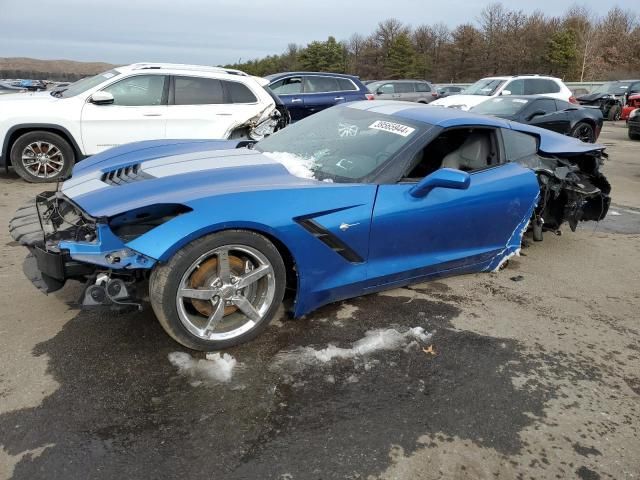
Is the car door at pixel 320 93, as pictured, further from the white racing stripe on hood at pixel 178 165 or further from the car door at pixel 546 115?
the white racing stripe on hood at pixel 178 165

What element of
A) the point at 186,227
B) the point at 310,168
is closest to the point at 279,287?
the point at 186,227

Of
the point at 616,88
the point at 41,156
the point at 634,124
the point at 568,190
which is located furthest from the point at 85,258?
the point at 616,88

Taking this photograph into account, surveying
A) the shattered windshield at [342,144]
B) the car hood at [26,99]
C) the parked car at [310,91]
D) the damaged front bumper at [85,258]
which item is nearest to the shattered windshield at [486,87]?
the parked car at [310,91]

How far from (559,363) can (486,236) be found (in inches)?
45.3

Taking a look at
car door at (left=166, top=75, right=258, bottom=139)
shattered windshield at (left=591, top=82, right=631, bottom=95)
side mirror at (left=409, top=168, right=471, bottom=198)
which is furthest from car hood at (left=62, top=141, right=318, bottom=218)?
shattered windshield at (left=591, top=82, right=631, bottom=95)

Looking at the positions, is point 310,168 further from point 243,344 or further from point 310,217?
point 243,344

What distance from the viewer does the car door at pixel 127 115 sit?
7.03 metres

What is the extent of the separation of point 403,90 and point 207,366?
19186 millimetres

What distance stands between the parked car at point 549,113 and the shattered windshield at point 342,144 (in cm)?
734

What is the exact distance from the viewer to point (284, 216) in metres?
2.90

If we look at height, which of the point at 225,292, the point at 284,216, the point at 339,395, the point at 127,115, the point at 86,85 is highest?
the point at 86,85

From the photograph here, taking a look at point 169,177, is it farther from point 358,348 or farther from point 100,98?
point 100,98

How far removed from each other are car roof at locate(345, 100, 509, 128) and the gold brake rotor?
1.77 metres

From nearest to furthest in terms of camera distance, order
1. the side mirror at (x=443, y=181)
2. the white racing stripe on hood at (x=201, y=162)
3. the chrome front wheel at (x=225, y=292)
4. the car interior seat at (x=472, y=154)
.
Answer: the chrome front wheel at (x=225, y=292) → the side mirror at (x=443, y=181) → the white racing stripe on hood at (x=201, y=162) → the car interior seat at (x=472, y=154)
